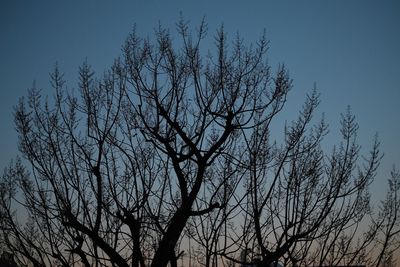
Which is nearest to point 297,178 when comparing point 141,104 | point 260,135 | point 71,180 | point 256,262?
point 260,135

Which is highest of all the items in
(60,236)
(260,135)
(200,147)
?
(260,135)

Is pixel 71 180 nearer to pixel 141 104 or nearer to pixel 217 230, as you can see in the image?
pixel 141 104

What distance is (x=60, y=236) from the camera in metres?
7.69

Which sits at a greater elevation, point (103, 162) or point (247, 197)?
point (247, 197)

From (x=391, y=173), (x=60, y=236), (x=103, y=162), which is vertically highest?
(x=391, y=173)

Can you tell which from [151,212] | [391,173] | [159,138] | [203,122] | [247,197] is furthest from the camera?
[391,173]

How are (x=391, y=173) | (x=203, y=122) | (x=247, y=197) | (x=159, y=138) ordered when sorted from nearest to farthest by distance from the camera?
1. (x=159, y=138)
2. (x=203, y=122)
3. (x=247, y=197)
4. (x=391, y=173)

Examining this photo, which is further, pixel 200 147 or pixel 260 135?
pixel 260 135

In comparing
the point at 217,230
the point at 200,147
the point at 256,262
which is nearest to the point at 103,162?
the point at 200,147

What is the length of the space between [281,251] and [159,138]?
297cm

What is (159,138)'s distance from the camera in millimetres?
6672

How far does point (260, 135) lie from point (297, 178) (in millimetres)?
1146

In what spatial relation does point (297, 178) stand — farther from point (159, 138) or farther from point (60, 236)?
point (60, 236)

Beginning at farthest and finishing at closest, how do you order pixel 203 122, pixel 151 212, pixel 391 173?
pixel 391 173 → pixel 151 212 → pixel 203 122
